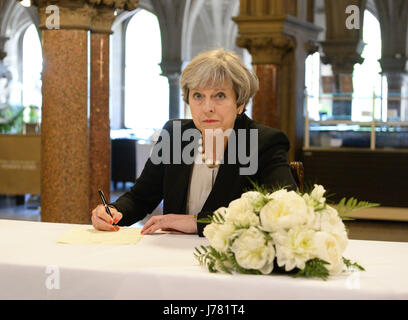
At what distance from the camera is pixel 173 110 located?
20031 millimetres

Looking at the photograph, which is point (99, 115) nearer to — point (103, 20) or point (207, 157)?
point (103, 20)

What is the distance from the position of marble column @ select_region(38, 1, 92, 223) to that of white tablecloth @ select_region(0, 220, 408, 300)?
3537 mm

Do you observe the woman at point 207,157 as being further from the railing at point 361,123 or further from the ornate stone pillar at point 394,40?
the ornate stone pillar at point 394,40

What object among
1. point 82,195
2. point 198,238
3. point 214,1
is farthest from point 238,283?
point 214,1

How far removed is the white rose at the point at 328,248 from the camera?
1911 millimetres

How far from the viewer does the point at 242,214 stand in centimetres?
197

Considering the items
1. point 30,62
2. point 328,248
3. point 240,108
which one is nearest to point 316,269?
point 328,248

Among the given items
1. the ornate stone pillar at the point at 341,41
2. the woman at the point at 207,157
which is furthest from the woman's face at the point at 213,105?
the ornate stone pillar at the point at 341,41

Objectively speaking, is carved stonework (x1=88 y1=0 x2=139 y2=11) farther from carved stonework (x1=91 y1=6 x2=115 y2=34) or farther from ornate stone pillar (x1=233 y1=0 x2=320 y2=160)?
ornate stone pillar (x1=233 y1=0 x2=320 y2=160)

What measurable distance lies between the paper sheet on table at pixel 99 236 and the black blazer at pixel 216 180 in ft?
0.88

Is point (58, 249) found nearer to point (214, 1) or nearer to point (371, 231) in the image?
point (371, 231)

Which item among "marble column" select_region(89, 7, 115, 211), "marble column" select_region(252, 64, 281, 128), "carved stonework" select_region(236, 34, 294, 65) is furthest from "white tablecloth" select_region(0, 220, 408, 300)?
"marble column" select_region(252, 64, 281, 128)

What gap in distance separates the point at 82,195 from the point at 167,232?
136 inches

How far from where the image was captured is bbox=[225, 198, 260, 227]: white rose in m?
1.96
